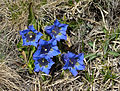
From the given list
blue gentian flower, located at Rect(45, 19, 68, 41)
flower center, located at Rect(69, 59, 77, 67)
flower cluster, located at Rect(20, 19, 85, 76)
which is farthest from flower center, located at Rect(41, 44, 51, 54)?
flower center, located at Rect(69, 59, 77, 67)

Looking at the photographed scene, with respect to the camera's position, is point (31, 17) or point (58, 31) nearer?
point (58, 31)

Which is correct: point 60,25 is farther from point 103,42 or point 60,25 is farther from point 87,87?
point 87,87

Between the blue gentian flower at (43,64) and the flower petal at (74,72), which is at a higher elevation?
the blue gentian flower at (43,64)

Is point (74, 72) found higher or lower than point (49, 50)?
lower

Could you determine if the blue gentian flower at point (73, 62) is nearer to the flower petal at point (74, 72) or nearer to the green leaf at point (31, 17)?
the flower petal at point (74, 72)

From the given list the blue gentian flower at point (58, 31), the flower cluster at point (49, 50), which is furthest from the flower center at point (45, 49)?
the blue gentian flower at point (58, 31)

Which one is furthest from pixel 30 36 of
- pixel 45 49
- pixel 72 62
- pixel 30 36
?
pixel 72 62

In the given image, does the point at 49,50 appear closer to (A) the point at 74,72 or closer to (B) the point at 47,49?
(B) the point at 47,49

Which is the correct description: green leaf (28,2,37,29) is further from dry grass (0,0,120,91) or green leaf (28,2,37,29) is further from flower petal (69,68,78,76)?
flower petal (69,68,78,76)
